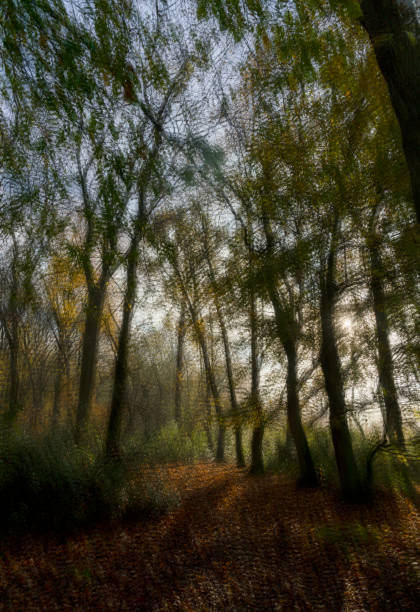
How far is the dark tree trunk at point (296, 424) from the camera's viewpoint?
7.35 m

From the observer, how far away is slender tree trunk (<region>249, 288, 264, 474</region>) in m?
7.23

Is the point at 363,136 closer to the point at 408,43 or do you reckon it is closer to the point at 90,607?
the point at 408,43

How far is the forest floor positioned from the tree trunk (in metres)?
0.45

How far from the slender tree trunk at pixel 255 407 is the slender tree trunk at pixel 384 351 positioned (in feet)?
6.69

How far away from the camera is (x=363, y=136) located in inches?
226

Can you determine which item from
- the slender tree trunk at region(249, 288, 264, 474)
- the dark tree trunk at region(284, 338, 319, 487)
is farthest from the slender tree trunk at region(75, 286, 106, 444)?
the dark tree trunk at region(284, 338, 319, 487)

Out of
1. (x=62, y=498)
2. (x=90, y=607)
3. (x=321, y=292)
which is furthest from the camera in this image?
(x=321, y=292)

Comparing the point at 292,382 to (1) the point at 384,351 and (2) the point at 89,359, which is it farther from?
(2) the point at 89,359

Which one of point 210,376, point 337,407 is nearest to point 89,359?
point 210,376

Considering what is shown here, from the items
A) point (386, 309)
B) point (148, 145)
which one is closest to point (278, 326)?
point (386, 309)

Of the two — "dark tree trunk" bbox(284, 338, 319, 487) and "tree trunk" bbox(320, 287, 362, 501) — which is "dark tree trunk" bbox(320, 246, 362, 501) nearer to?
"tree trunk" bbox(320, 287, 362, 501)

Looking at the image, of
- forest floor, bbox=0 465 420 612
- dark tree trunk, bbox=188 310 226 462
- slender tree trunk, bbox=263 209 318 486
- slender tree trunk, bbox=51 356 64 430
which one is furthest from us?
slender tree trunk, bbox=51 356 64 430

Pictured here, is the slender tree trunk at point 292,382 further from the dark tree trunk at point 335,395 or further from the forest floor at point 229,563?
the forest floor at point 229,563

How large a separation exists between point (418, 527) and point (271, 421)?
2849 millimetres
